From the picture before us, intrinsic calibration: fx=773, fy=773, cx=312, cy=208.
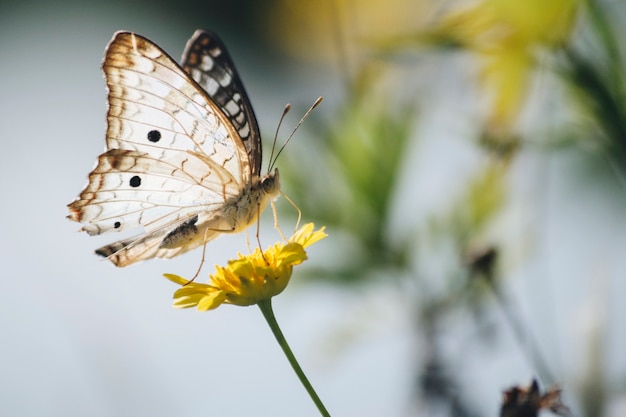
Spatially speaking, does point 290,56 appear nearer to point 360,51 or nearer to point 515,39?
point 360,51

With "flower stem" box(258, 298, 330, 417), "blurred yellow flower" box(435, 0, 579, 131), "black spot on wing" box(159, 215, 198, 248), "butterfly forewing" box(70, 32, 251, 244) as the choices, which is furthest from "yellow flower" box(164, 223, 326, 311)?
"blurred yellow flower" box(435, 0, 579, 131)

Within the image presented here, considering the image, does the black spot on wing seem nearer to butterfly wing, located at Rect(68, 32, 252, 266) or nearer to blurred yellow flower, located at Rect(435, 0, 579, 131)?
butterfly wing, located at Rect(68, 32, 252, 266)

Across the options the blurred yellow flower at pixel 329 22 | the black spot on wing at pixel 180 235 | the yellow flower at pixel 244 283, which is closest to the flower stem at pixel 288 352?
the yellow flower at pixel 244 283

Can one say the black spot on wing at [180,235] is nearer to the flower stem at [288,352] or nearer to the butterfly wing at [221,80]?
the butterfly wing at [221,80]

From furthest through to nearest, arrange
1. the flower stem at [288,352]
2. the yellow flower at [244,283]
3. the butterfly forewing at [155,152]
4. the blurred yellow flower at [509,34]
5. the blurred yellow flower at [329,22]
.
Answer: the blurred yellow flower at [329,22] → the butterfly forewing at [155,152] → the blurred yellow flower at [509,34] → the yellow flower at [244,283] → the flower stem at [288,352]

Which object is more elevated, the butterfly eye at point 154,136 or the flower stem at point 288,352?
the butterfly eye at point 154,136

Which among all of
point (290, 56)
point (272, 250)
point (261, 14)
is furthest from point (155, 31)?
point (272, 250)

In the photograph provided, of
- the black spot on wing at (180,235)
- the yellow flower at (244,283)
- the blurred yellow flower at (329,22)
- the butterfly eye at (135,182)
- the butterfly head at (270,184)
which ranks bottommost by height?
the yellow flower at (244,283)
